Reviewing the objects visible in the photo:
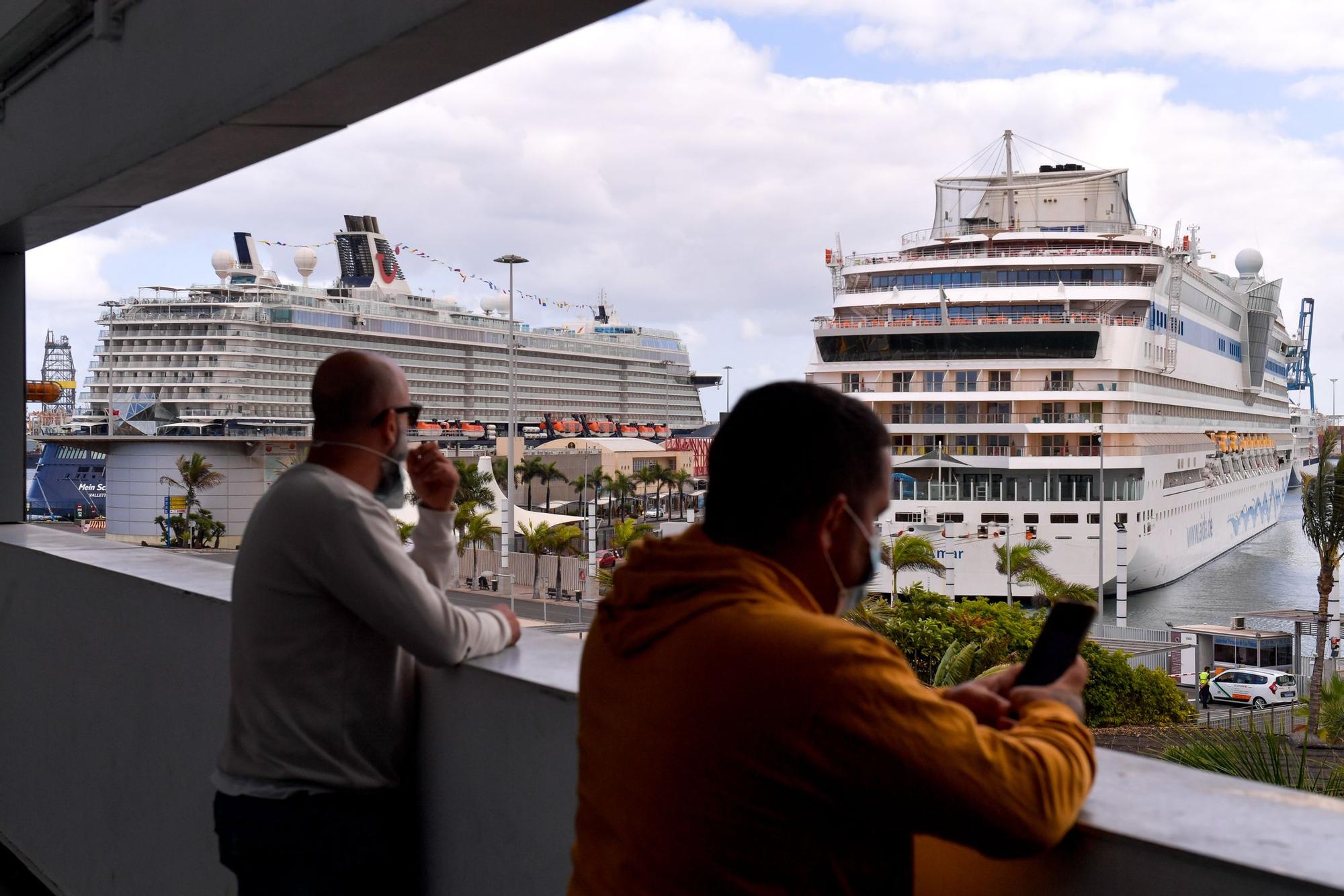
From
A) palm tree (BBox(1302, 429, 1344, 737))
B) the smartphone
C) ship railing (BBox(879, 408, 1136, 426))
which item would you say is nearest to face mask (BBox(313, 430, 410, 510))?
the smartphone

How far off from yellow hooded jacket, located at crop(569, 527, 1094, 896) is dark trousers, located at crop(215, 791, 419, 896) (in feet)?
2.52

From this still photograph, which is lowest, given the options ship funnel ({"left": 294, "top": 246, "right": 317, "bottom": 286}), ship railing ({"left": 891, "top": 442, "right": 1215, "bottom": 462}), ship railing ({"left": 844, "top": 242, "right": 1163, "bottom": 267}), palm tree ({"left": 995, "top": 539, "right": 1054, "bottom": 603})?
palm tree ({"left": 995, "top": 539, "right": 1054, "bottom": 603})

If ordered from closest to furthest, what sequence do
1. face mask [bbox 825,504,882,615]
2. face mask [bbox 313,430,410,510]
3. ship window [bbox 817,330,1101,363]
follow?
face mask [bbox 825,504,882,615] → face mask [bbox 313,430,410,510] → ship window [bbox 817,330,1101,363]

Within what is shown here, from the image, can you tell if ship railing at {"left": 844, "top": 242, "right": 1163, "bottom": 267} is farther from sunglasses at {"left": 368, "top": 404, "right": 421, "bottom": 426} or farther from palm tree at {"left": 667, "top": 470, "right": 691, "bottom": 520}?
sunglasses at {"left": 368, "top": 404, "right": 421, "bottom": 426}

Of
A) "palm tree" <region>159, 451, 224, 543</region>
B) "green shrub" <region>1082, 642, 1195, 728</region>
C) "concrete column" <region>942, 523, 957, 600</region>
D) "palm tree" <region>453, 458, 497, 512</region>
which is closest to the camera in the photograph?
"green shrub" <region>1082, 642, 1195, 728</region>

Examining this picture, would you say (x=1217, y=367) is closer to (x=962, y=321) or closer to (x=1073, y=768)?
(x=962, y=321)

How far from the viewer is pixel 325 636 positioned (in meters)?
1.67

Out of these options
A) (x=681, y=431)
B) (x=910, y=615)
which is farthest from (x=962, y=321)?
(x=681, y=431)

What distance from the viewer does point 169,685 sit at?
2.59 m

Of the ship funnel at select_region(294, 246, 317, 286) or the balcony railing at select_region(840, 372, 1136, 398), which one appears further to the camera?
the ship funnel at select_region(294, 246, 317, 286)

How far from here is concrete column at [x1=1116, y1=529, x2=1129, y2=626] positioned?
24.2 metres

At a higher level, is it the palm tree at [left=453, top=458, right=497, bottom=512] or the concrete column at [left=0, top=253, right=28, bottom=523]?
the concrete column at [left=0, top=253, right=28, bottom=523]

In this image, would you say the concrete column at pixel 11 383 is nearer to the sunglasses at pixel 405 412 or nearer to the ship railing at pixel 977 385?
the sunglasses at pixel 405 412

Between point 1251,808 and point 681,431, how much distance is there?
80.2 meters
